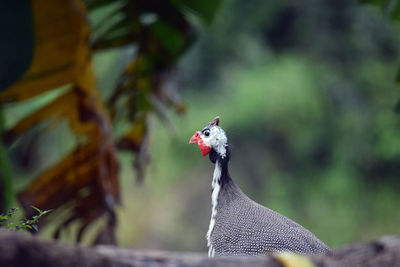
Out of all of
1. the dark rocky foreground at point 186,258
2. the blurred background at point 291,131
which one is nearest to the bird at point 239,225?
the dark rocky foreground at point 186,258

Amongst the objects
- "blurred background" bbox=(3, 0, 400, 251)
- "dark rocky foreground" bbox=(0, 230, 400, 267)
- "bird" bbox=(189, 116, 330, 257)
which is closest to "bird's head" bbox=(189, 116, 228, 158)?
"bird" bbox=(189, 116, 330, 257)

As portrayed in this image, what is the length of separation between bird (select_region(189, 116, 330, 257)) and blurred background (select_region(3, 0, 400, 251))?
21.6 ft

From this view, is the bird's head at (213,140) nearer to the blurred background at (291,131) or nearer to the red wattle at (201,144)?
the red wattle at (201,144)

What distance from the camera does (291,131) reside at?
10164 millimetres

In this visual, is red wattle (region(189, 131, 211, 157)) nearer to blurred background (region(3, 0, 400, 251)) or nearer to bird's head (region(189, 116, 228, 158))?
bird's head (region(189, 116, 228, 158))

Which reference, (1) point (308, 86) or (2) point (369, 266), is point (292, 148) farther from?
(2) point (369, 266)

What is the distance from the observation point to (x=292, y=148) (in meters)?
10.4

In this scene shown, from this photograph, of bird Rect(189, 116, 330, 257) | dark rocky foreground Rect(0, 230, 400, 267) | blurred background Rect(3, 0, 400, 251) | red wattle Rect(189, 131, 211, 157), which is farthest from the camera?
blurred background Rect(3, 0, 400, 251)

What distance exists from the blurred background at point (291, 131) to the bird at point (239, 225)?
6.58 m

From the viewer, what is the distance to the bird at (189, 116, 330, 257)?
8.45 feet

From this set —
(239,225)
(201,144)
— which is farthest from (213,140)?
(239,225)

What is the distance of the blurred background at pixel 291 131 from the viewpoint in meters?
9.89

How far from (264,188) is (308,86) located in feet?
5.83

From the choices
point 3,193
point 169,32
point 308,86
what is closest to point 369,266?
point 3,193
